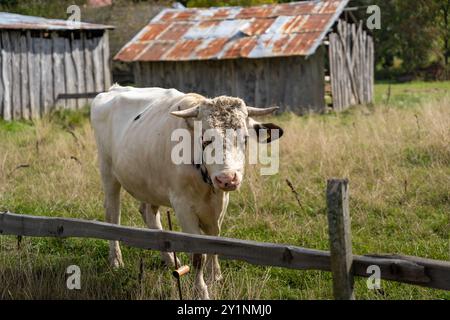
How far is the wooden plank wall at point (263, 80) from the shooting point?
19.9 m

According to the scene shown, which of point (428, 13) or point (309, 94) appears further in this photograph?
point (428, 13)

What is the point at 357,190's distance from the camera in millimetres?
8609

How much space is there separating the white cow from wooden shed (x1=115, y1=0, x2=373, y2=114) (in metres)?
11.9

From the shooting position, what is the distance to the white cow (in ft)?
18.5

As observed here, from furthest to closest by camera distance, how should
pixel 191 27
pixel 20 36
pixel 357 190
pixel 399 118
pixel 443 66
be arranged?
1. pixel 443 66
2. pixel 191 27
3. pixel 20 36
4. pixel 399 118
5. pixel 357 190

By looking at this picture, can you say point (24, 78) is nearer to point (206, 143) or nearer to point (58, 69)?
point (58, 69)

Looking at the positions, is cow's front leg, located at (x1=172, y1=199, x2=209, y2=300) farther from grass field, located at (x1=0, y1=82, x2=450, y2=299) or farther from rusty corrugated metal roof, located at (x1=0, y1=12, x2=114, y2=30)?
rusty corrugated metal roof, located at (x1=0, y1=12, x2=114, y2=30)

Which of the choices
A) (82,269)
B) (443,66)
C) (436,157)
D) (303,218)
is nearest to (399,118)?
(436,157)

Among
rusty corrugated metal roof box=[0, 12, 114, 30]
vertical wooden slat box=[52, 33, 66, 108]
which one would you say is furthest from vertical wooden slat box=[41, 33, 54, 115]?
rusty corrugated metal roof box=[0, 12, 114, 30]

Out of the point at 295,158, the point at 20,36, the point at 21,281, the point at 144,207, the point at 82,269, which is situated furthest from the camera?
the point at 20,36

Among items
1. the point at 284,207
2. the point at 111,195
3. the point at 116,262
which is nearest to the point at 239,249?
the point at 116,262

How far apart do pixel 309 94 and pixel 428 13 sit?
1865cm

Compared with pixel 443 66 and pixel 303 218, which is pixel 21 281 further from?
pixel 443 66

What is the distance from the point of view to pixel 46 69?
20.0m
